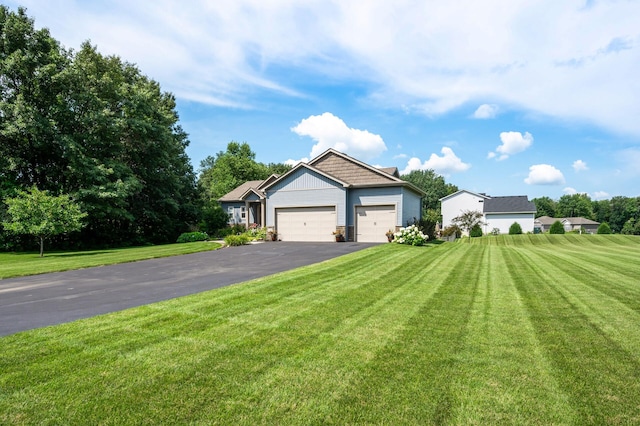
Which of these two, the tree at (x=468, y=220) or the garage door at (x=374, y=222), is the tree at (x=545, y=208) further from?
the garage door at (x=374, y=222)

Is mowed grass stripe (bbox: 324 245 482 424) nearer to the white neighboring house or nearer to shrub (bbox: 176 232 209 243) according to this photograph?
shrub (bbox: 176 232 209 243)

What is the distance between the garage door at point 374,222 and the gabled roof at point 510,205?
27.3 m

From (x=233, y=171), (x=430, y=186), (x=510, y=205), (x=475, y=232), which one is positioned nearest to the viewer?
(x=475, y=232)

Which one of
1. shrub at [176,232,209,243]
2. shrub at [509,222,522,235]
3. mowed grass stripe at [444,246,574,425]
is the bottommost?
mowed grass stripe at [444,246,574,425]

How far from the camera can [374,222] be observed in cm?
1919

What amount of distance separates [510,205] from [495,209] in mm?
1870

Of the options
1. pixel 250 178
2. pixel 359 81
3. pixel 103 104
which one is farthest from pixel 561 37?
pixel 250 178

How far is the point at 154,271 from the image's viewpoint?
995 cm

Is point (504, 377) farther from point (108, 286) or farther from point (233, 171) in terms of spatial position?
point (233, 171)

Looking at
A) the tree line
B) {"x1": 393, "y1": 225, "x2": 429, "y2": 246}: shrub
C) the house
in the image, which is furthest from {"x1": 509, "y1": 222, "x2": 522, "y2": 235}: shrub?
the tree line

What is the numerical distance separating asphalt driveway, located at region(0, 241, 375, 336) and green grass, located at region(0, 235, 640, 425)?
2.85 feet

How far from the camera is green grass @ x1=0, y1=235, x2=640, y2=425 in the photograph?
8.46 ft

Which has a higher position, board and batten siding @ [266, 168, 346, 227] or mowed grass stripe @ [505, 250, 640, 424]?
board and batten siding @ [266, 168, 346, 227]

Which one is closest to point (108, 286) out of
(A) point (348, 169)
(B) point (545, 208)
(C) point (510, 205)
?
(A) point (348, 169)
